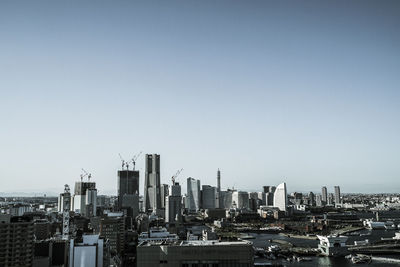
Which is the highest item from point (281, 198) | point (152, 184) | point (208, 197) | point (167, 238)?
point (152, 184)

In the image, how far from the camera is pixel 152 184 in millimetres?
95875

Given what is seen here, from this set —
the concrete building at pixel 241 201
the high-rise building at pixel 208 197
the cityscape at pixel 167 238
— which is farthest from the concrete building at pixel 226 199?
the cityscape at pixel 167 238

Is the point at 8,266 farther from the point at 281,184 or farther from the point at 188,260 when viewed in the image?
the point at 281,184

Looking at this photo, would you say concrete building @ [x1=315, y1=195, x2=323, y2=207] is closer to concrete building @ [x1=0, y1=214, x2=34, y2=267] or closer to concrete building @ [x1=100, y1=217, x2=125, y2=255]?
concrete building @ [x1=100, y1=217, x2=125, y2=255]

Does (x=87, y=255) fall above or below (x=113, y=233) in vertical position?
below

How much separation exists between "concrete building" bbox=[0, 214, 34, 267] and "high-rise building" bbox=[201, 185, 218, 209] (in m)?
88.4

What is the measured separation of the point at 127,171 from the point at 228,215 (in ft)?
82.1

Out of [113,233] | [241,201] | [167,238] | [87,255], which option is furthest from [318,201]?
[87,255]

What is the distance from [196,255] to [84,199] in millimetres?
60279

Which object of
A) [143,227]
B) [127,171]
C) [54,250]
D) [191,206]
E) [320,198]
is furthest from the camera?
[320,198]

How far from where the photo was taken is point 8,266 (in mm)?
19000

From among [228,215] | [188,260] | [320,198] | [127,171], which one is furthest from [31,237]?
[320,198]

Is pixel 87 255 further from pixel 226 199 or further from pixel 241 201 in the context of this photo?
pixel 226 199

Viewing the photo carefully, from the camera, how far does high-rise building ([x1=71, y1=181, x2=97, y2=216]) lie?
61978mm
